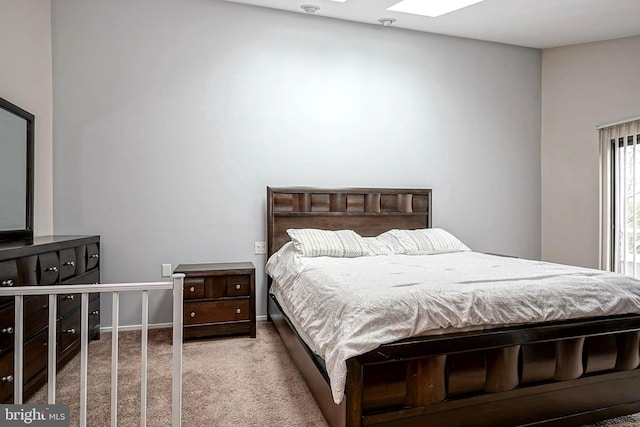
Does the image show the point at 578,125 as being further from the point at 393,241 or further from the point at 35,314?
the point at 35,314

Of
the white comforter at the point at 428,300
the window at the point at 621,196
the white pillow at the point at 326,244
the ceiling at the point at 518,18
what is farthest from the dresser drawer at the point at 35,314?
the window at the point at 621,196

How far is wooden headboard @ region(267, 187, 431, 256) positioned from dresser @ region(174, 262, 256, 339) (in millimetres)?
531

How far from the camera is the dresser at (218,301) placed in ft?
10.4

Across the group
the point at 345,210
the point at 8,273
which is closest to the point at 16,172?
the point at 8,273

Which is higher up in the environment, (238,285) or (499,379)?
(238,285)

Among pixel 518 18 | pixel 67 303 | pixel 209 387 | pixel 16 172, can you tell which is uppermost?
pixel 518 18

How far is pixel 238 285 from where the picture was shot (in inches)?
130

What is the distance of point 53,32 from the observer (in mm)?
3318

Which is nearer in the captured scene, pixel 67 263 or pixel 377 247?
pixel 67 263

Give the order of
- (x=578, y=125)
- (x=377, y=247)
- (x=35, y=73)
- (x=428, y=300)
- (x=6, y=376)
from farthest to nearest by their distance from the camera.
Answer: (x=578, y=125), (x=377, y=247), (x=35, y=73), (x=6, y=376), (x=428, y=300)

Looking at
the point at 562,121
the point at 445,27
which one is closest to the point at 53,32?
the point at 445,27

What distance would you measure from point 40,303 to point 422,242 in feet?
9.51

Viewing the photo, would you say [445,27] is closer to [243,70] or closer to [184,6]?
[243,70]

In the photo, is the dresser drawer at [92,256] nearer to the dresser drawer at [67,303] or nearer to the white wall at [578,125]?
the dresser drawer at [67,303]
